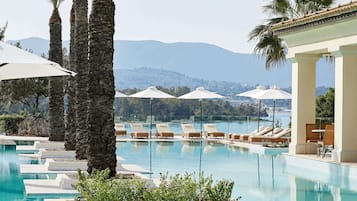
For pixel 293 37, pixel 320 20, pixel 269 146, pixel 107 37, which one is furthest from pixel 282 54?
pixel 107 37

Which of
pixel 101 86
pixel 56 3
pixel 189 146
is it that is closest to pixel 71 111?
pixel 56 3

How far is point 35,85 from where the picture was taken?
3372cm

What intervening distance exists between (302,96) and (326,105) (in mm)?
10091

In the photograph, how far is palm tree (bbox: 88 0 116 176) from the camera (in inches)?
523

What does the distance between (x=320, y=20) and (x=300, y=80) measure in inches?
110

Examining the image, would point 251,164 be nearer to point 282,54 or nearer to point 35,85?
point 282,54

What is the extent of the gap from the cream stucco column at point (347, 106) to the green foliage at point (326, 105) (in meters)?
12.3

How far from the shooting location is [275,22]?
2720cm

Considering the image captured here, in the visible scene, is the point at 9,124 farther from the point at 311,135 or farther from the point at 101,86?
the point at 101,86


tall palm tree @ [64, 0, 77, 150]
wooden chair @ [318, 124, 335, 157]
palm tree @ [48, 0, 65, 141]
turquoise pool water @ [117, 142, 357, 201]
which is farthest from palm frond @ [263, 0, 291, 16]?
tall palm tree @ [64, 0, 77, 150]

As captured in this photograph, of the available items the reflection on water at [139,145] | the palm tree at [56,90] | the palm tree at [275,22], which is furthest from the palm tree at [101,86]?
the palm tree at [275,22]

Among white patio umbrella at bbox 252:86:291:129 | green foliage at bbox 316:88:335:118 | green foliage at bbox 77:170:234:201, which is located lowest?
green foliage at bbox 77:170:234:201

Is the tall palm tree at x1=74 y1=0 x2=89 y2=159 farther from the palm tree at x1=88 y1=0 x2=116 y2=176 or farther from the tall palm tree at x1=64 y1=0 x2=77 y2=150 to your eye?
the palm tree at x1=88 y1=0 x2=116 y2=176

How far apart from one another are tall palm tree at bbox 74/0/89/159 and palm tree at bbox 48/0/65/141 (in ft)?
20.8
